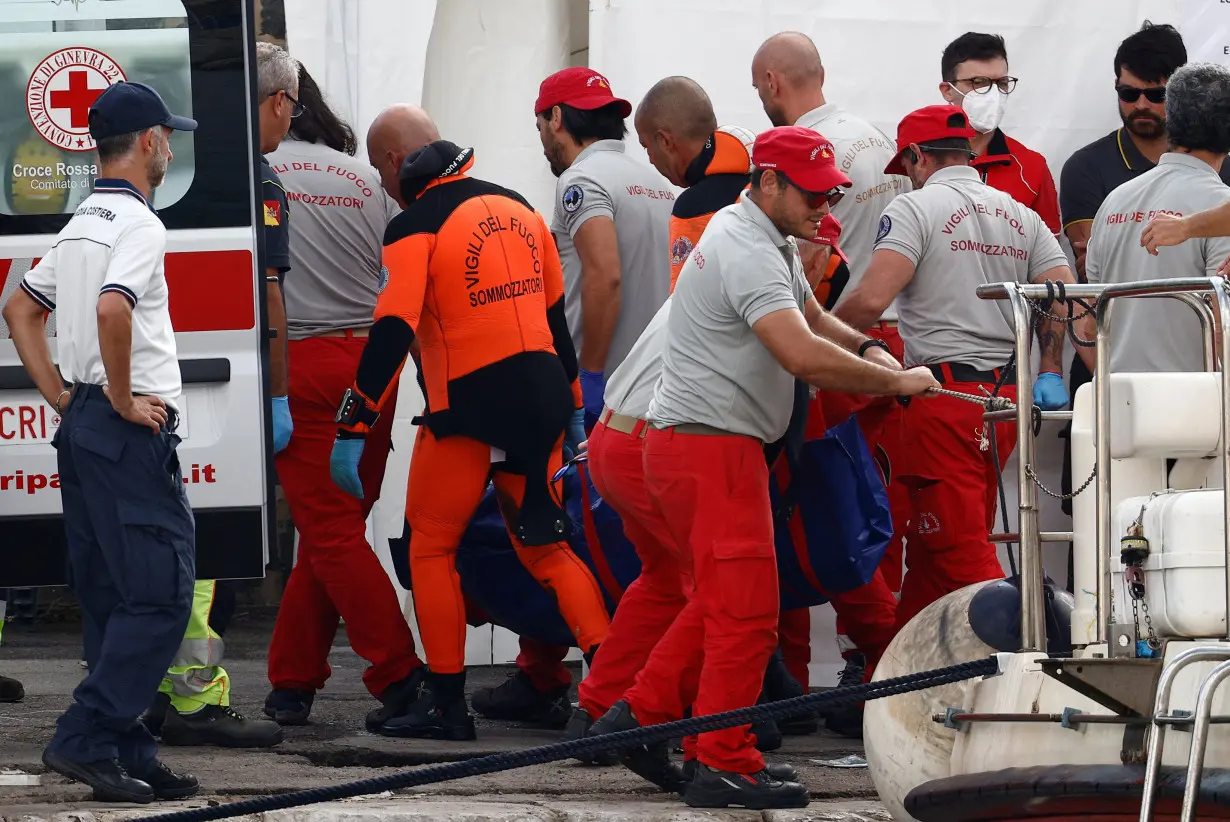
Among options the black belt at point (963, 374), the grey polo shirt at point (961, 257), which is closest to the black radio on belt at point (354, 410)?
the grey polo shirt at point (961, 257)

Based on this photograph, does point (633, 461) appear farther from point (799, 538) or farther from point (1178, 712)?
point (1178, 712)

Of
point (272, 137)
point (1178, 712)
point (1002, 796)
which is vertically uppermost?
point (272, 137)

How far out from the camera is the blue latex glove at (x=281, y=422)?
Answer: 19.1ft

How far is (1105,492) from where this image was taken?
376 centimetres

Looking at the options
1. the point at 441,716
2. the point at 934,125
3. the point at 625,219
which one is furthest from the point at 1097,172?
the point at 441,716

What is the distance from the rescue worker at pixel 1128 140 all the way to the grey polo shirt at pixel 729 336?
2343 millimetres

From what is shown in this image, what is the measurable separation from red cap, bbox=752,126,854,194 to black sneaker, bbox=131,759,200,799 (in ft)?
6.82

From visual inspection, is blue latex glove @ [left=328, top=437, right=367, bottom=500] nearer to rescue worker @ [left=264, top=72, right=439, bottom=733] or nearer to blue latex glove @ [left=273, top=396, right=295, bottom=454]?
blue latex glove @ [left=273, top=396, right=295, bottom=454]

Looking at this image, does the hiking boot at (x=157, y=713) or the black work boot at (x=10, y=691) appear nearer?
the hiking boot at (x=157, y=713)

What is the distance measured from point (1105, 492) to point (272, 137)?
327cm

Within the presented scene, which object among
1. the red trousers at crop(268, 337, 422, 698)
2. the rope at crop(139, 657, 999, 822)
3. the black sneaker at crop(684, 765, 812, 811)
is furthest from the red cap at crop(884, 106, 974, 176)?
the rope at crop(139, 657, 999, 822)

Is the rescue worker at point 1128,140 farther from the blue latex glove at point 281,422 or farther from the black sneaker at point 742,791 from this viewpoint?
the blue latex glove at point 281,422

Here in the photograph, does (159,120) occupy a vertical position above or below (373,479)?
above

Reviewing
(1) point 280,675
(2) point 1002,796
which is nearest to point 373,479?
(1) point 280,675
